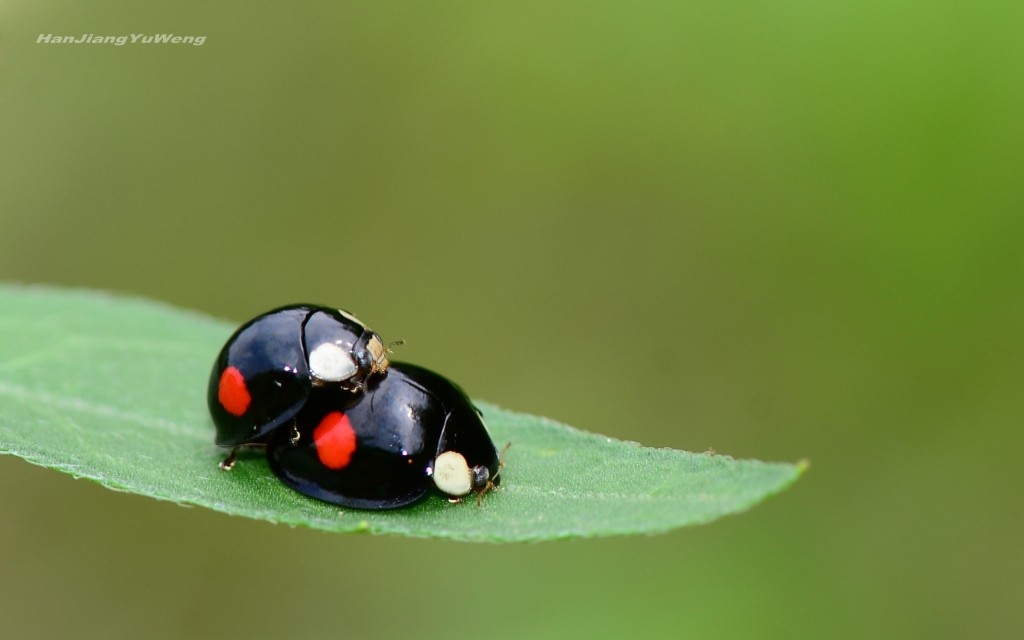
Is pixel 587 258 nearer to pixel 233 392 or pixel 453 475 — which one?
pixel 233 392

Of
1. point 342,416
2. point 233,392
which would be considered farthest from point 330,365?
point 233,392

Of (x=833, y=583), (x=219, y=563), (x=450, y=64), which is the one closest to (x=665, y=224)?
(x=450, y=64)

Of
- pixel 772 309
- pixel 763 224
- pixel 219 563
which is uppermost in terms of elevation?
pixel 763 224

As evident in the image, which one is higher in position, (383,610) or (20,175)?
(20,175)

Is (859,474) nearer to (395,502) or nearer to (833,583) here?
(833,583)

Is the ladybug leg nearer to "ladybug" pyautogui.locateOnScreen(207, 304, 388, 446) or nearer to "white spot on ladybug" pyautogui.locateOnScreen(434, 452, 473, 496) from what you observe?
"ladybug" pyautogui.locateOnScreen(207, 304, 388, 446)

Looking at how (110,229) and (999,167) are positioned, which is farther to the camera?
(110,229)

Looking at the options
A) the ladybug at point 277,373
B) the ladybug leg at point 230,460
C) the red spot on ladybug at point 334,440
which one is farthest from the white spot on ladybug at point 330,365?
the ladybug leg at point 230,460

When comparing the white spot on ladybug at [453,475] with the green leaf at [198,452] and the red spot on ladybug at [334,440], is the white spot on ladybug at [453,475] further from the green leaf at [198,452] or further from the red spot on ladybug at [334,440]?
Result: the red spot on ladybug at [334,440]
